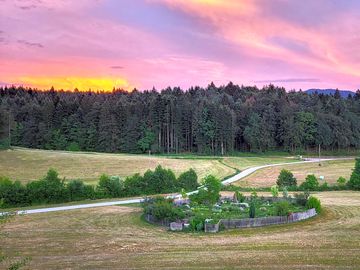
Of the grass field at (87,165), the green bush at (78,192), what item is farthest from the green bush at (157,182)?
the grass field at (87,165)

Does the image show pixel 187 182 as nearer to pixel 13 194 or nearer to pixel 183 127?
pixel 13 194

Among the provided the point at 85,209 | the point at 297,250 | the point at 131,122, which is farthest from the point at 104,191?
the point at 131,122

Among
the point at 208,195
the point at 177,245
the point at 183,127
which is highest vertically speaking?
the point at 183,127

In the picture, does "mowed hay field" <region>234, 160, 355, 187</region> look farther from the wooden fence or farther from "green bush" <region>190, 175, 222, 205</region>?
the wooden fence

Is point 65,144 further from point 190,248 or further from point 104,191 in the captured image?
point 190,248

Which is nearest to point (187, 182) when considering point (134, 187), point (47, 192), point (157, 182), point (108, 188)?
point (157, 182)
